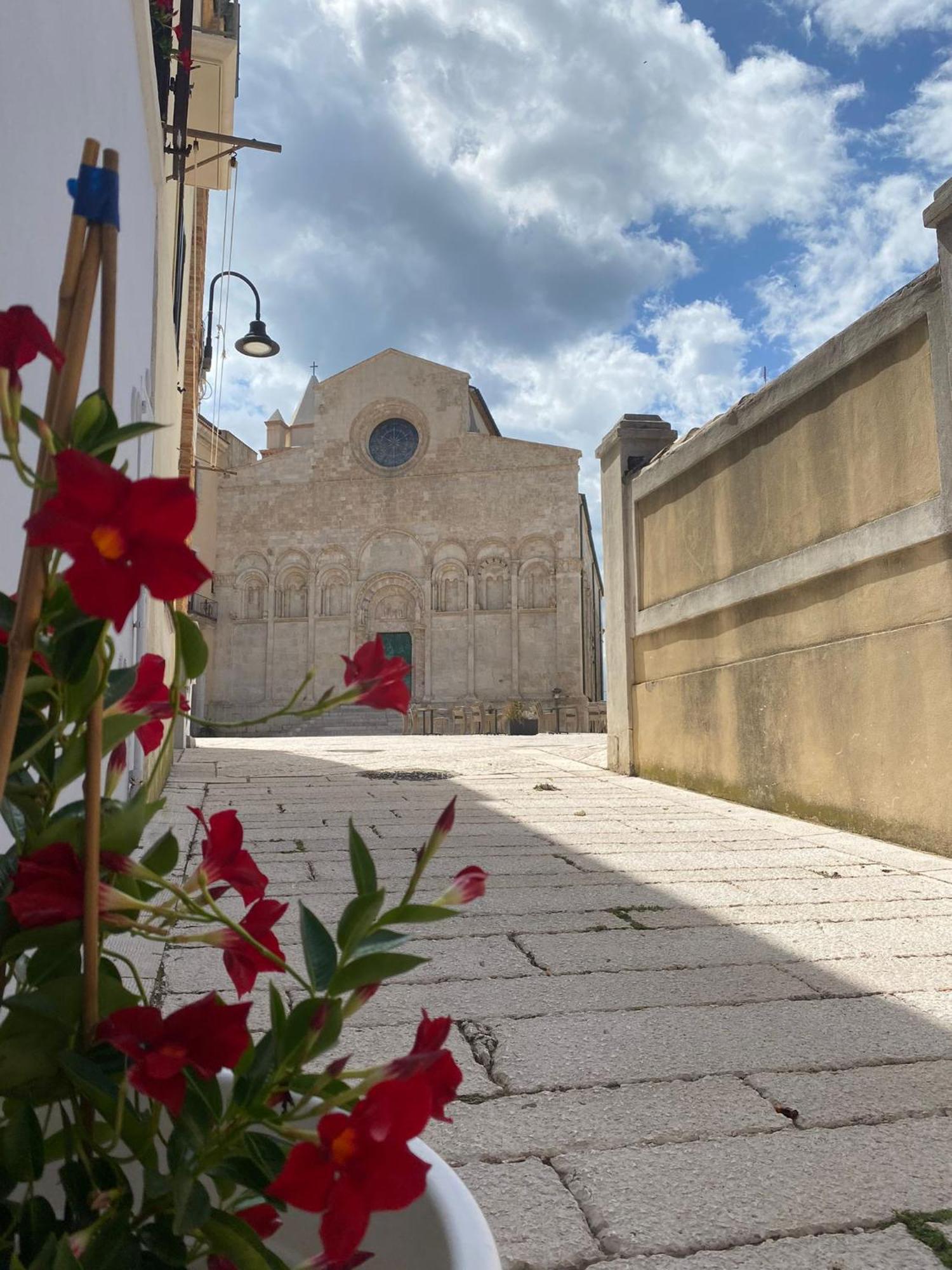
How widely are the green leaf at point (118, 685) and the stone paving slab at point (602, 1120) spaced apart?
1065 millimetres

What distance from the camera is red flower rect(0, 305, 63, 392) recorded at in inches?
20.0

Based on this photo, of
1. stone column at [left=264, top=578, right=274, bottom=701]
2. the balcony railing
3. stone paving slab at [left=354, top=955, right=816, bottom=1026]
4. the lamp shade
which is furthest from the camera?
stone column at [left=264, top=578, right=274, bottom=701]

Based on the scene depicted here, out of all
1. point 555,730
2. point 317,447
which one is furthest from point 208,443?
point 555,730

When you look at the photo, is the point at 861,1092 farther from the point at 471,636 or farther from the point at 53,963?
the point at 471,636

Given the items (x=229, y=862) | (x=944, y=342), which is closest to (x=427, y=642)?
(x=944, y=342)

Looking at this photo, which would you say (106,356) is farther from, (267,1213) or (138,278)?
(138,278)

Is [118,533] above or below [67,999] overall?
above

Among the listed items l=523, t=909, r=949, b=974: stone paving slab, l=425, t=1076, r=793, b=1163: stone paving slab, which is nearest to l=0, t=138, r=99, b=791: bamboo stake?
l=425, t=1076, r=793, b=1163: stone paving slab

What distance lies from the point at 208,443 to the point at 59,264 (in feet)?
96.9

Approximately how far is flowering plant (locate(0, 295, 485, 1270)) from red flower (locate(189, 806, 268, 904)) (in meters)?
Result: 0.05

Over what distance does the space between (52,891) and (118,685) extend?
0.14m

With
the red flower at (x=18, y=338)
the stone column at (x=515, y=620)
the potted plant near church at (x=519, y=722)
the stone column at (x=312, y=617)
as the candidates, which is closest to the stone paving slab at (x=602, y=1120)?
the red flower at (x=18, y=338)

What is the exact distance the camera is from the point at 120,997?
0.55 metres

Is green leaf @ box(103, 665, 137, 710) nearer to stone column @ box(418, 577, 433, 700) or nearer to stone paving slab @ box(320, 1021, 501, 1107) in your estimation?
stone paving slab @ box(320, 1021, 501, 1107)
